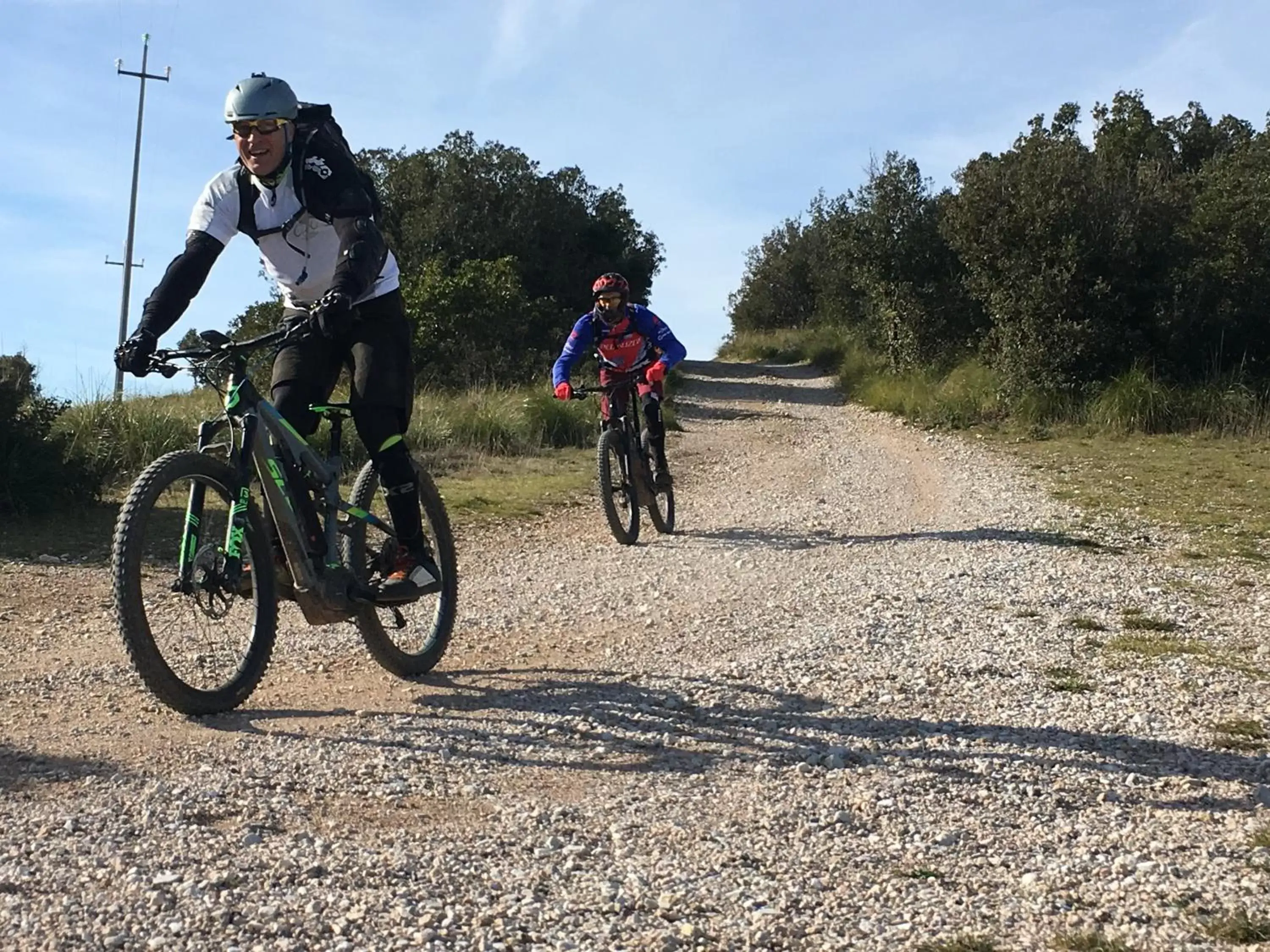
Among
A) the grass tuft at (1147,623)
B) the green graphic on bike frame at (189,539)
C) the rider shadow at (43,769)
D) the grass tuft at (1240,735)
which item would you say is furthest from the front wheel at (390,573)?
the grass tuft at (1147,623)

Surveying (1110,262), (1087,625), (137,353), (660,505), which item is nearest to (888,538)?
(660,505)

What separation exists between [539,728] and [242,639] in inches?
40.5

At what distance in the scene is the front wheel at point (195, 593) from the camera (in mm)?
3604

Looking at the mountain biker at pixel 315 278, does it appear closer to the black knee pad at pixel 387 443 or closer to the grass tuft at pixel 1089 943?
the black knee pad at pixel 387 443

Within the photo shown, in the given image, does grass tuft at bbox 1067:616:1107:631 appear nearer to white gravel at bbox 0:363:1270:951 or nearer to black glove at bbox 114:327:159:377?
white gravel at bbox 0:363:1270:951

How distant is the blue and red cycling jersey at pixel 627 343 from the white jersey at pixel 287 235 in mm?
3977

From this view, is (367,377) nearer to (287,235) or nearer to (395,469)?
(395,469)

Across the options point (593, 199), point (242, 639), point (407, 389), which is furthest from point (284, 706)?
point (593, 199)

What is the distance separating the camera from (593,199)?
31.1 m

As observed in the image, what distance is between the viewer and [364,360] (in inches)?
166

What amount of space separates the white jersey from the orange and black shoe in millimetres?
995

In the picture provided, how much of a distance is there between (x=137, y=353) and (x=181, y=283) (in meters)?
0.38

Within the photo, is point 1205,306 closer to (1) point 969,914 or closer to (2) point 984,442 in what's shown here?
(2) point 984,442

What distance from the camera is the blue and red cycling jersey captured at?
27.2 feet
